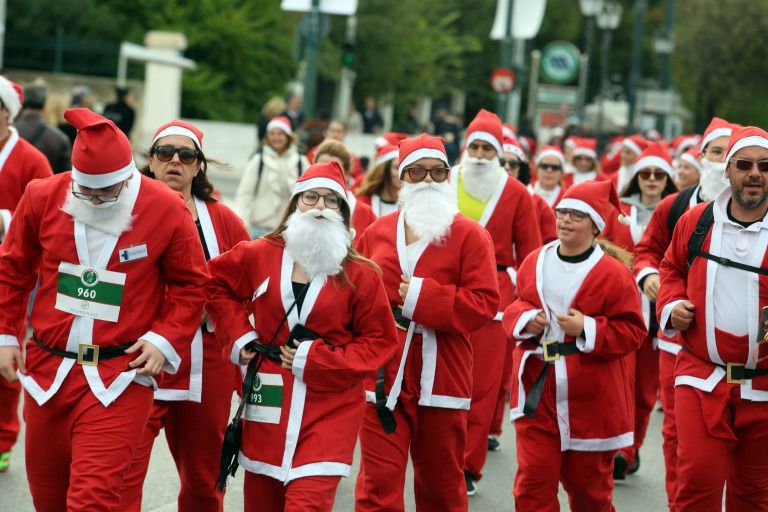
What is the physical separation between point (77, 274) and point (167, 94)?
2472 centimetres

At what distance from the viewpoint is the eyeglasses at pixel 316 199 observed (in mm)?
6277

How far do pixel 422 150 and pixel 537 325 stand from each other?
1.05 m

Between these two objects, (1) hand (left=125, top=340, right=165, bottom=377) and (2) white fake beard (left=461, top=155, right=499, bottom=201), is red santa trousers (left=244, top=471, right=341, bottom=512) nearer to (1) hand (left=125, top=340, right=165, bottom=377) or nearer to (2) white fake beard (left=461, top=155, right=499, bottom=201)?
(1) hand (left=125, top=340, right=165, bottom=377)

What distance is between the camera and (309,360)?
596cm

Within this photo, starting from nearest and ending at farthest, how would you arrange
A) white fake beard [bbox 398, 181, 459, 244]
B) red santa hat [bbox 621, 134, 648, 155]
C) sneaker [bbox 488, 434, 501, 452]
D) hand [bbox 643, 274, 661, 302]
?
1. white fake beard [bbox 398, 181, 459, 244]
2. hand [bbox 643, 274, 661, 302]
3. sneaker [bbox 488, 434, 501, 452]
4. red santa hat [bbox 621, 134, 648, 155]

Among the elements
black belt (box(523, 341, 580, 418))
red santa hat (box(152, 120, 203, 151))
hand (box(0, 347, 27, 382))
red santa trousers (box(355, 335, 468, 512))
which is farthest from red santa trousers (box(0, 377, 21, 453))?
black belt (box(523, 341, 580, 418))

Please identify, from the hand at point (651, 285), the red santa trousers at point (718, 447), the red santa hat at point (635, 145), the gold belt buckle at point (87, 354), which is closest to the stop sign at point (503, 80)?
the red santa hat at point (635, 145)

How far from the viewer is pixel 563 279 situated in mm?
7023

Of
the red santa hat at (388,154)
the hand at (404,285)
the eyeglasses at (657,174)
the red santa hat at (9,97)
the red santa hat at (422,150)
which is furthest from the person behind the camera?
the eyeglasses at (657,174)

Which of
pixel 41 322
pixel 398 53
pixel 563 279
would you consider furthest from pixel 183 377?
pixel 398 53

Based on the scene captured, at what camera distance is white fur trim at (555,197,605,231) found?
23.2 ft

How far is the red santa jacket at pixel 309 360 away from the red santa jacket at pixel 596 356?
1096mm

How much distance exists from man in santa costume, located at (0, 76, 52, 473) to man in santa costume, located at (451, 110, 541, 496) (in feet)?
8.60

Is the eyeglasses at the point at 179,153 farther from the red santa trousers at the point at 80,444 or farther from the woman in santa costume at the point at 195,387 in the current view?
the red santa trousers at the point at 80,444
